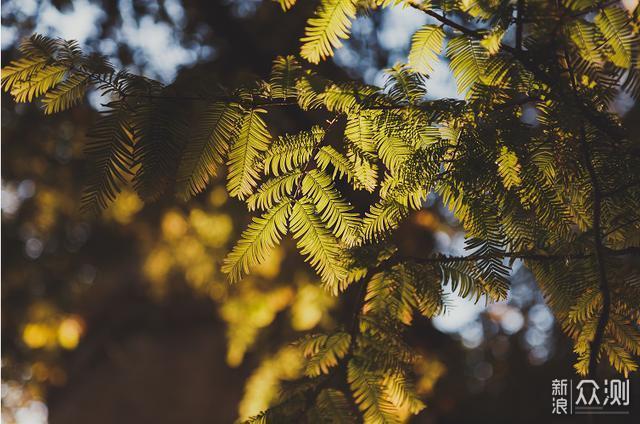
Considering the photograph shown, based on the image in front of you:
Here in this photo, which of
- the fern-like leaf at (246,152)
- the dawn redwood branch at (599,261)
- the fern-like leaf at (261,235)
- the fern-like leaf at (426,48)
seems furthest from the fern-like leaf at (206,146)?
the dawn redwood branch at (599,261)

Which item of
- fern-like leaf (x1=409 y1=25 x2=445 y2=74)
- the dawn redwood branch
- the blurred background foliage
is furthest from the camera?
the blurred background foliage

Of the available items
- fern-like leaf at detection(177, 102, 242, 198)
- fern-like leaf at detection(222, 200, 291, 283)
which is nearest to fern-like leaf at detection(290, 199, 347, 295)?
fern-like leaf at detection(222, 200, 291, 283)

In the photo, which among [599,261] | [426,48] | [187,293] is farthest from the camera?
[187,293]

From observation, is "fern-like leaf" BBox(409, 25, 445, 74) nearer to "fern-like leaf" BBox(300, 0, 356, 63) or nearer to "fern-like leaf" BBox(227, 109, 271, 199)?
"fern-like leaf" BBox(300, 0, 356, 63)

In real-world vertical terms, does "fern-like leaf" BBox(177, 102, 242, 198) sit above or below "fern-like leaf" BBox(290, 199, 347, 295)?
above

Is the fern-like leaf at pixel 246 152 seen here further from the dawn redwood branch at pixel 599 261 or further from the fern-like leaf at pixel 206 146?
the dawn redwood branch at pixel 599 261

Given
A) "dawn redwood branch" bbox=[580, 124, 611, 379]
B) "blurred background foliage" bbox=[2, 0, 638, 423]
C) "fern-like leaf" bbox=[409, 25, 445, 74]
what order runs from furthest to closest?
"blurred background foliage" bbox=[2, 0, 638, 423] → "fern-like leaf" bbox=[409, 25, 445, 74] → "dawn redwood branch" bbox=[580, 124, 611, 379]

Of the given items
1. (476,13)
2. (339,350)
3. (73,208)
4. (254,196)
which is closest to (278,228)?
(254,196)

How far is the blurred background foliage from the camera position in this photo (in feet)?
10.4

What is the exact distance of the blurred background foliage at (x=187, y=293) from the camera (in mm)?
3164

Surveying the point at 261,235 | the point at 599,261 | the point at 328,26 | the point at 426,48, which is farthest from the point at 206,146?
the point at 599,261

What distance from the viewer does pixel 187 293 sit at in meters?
7.78

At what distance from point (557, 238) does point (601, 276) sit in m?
0.12

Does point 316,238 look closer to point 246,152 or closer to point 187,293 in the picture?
point 246,152
